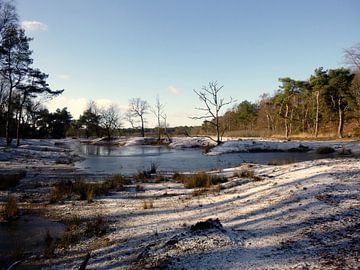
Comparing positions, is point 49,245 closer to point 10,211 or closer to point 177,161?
point 10,211

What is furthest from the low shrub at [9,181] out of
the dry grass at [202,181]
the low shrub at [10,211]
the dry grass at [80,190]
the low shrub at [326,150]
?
the low shrub at [326,150]

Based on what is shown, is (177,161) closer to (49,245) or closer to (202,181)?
(202,181)

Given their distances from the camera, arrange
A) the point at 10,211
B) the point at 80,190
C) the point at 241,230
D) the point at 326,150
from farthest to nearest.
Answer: the point at 326,150 → the point at 80,190 → the point at 10,211 → the point at 241,230

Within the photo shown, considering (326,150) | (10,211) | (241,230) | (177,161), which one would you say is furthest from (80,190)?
(326,150)

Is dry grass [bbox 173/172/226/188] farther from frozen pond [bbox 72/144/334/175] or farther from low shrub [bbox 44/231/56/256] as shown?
frozen pond [bbox 72/144/334/175]

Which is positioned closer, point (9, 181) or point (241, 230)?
point (241, 230)

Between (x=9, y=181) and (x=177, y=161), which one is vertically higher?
(x=9, y=181)

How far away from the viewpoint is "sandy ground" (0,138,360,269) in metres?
4.75

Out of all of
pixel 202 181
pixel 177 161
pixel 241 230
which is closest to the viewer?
pixel 241 230

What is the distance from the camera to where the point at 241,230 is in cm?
602

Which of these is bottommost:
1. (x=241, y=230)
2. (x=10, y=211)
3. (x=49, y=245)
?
(x=49, y=245)

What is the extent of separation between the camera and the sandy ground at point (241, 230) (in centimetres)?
475

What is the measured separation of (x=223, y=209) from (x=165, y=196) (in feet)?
10.1

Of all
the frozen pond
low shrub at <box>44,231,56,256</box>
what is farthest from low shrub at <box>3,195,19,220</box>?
the frozen pond
